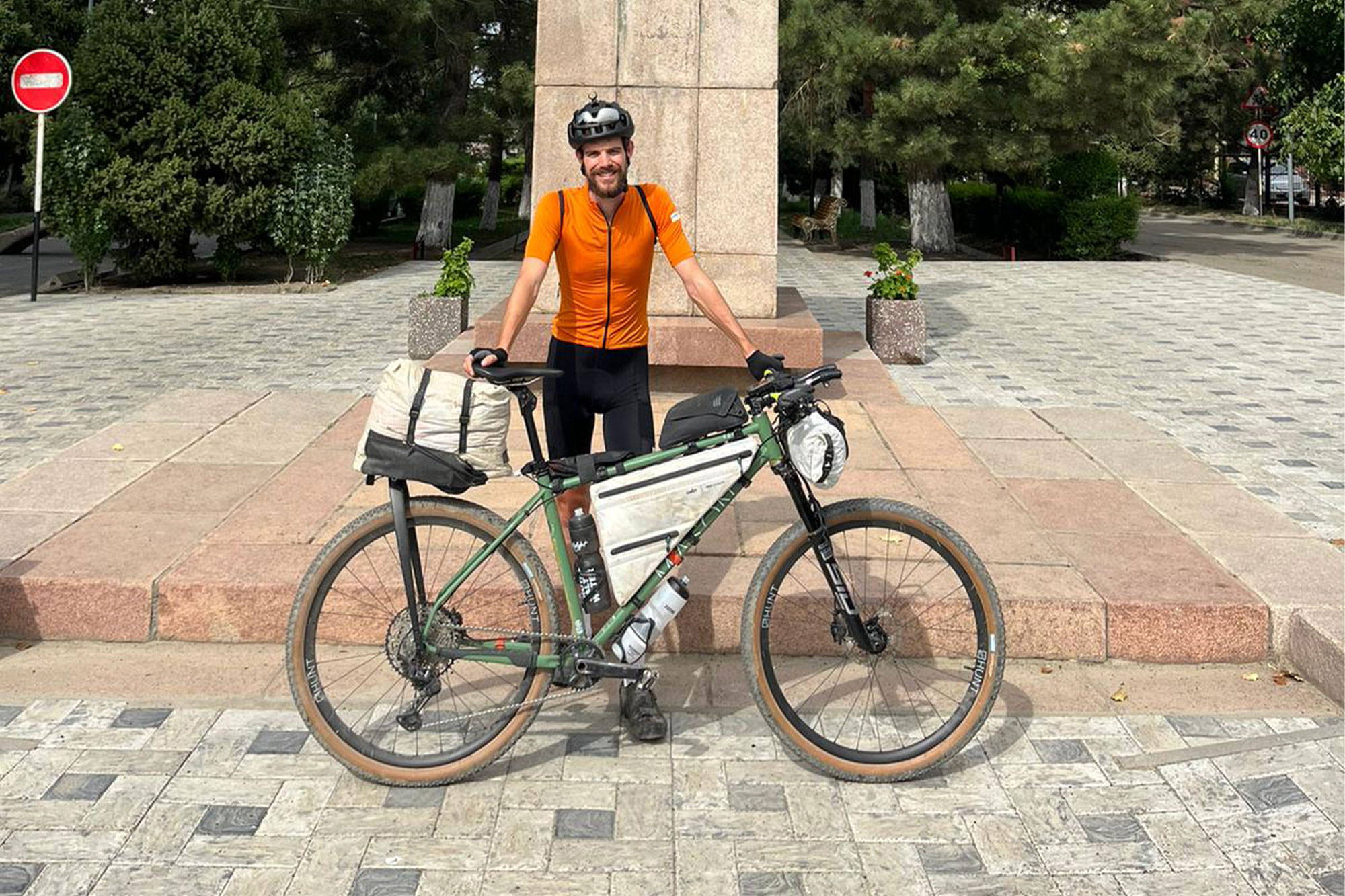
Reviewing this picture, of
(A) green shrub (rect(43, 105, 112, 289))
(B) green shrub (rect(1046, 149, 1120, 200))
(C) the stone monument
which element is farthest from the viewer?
(B) green shrub (rect(1046, 149, 1120, 200))

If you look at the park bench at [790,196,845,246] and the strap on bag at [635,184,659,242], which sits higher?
the park bench at [790,196,845,246]

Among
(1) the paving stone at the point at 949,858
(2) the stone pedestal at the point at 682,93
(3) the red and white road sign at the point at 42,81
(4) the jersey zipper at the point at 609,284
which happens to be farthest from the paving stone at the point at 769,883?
(3) the red and white road sign at the point at 42,81

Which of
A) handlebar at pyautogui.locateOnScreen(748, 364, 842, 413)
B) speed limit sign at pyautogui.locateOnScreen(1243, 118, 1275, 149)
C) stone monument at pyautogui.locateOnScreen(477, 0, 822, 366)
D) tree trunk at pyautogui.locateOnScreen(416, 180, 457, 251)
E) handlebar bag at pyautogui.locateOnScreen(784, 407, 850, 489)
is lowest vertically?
handlebar bag at pyautogui.locateOnScreen(784, 407, 850, 489)

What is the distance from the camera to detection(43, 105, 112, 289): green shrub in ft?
52.2

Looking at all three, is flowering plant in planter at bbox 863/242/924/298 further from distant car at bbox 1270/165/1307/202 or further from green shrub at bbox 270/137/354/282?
distant car at bbox 1270/165/1307/202

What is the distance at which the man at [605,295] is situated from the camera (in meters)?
4.03

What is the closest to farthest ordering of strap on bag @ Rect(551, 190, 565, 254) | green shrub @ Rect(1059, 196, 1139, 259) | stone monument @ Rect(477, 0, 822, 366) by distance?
strap on bag @ Rect(551, 190, 565, 254)
stone monument @ Rect(477, 0, 822, 366)
green shrub @ Rect(1059, 196, 1139, 259)

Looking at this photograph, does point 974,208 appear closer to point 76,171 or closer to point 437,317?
point 76,171

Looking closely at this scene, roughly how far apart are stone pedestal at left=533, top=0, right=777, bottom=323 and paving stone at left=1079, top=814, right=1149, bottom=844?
573 cm

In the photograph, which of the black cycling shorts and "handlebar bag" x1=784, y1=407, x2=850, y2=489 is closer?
"handlebar bag" x1=784, y1=407, x2=850, y2=489

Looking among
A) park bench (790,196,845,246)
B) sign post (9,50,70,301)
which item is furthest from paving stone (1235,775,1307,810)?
park bench (790,196,845,246)

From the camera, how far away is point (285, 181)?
1681 cm

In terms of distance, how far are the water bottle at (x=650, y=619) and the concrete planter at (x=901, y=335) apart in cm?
766

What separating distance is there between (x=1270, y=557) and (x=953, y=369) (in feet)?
18.5
